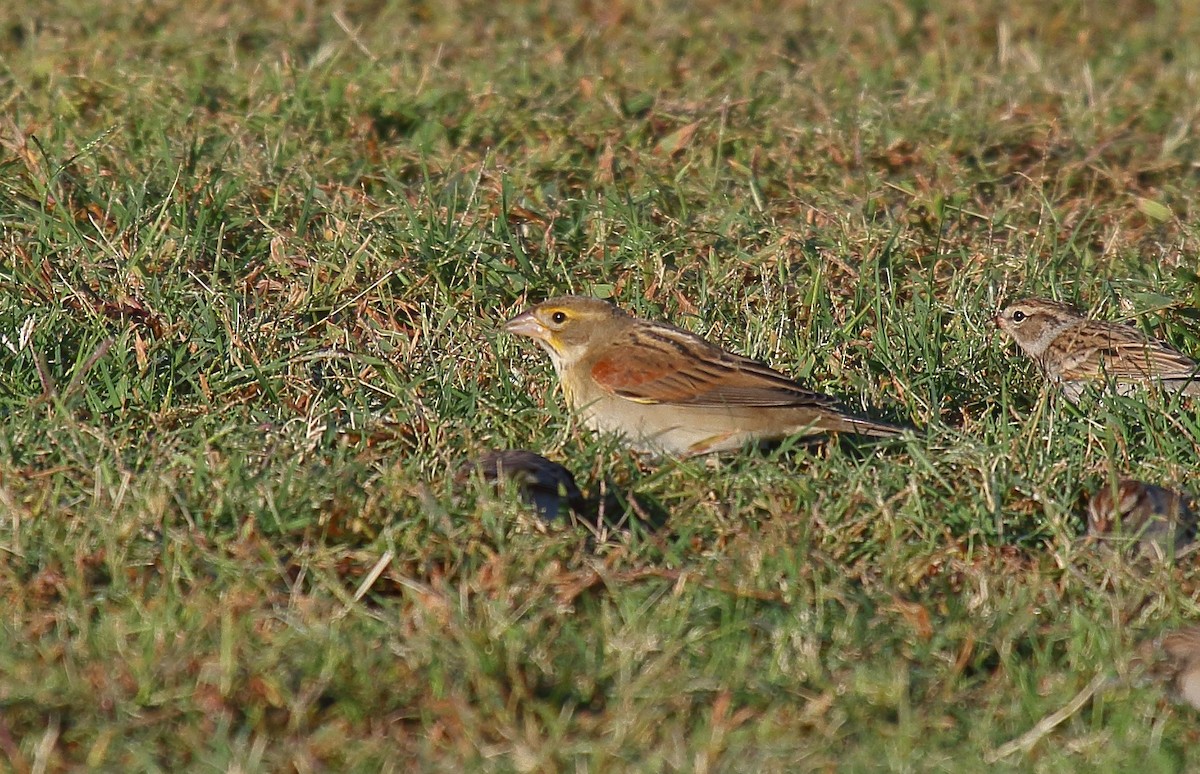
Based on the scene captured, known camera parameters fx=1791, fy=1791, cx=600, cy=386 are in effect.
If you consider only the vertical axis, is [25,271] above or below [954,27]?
above

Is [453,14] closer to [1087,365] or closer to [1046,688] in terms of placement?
[1087,365]

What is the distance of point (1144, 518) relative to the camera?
5.53 meters

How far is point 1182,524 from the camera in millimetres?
5547

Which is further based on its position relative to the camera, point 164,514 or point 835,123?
point 835,123

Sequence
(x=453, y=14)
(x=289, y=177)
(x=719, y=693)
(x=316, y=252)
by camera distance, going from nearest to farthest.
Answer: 1. (x=719, y=693)
2. (x=316, y=252)
3. (x=289, y=177)
4. (x=453, y=14)

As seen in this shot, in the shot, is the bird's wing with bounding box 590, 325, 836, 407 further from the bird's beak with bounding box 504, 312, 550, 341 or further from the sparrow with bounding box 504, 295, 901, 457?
the bird's beak with bounding box 504, 312, 550, 341

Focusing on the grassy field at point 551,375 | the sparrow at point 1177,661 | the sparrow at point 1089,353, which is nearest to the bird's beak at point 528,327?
the grassy field at point 551,375

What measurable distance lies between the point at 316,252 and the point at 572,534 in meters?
2.56

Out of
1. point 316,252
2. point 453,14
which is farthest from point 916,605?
point 453,14

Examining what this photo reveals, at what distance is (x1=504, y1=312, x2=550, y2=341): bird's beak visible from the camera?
6.75 metres

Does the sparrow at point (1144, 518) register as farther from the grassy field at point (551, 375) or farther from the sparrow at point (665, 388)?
the sparrow at point (665, 388)

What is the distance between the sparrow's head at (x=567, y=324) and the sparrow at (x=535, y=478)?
103 centimetres

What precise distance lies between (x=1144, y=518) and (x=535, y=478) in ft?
6.18

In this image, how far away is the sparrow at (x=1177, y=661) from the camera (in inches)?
187
